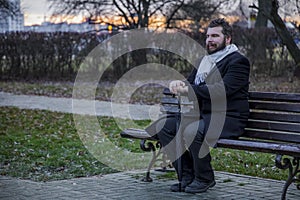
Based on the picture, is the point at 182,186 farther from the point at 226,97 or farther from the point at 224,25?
the point at 224,25

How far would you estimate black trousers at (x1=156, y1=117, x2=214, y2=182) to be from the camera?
6.11 m

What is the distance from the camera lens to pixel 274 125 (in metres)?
6.38

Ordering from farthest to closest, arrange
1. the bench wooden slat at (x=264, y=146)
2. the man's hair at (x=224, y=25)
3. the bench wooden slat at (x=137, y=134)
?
the bench wooden slat at (x=137, y=134) < the man's hair at (x=224, y=25) < the bench wooden slat at (x=264, y=146)

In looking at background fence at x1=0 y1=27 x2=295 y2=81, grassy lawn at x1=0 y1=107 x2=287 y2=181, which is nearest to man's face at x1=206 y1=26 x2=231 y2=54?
grassy lawn at x1=0 y1=107 x2=287 y2=181

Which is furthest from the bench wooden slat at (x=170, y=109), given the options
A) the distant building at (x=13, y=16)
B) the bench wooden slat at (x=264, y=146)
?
the distant building at (x=13, y=16)

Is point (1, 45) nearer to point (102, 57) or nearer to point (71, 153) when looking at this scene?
point (102, 57)

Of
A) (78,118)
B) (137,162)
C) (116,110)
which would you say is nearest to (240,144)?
Result: (137,162)

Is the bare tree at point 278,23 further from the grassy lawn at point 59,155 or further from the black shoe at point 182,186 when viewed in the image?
the black shoe at point 182,186

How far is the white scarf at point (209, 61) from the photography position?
6.36 metres

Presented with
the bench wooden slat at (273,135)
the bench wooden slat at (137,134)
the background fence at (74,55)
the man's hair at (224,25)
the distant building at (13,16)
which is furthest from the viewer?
the background fence at (74,55)

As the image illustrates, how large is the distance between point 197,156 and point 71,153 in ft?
9.37

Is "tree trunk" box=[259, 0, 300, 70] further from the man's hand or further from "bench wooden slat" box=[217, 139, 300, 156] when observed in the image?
"bench wooden slat" box=[217, 139, 300, 156]

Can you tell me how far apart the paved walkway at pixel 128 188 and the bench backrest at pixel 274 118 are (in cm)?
52

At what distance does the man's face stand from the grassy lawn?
1670 millimetres
